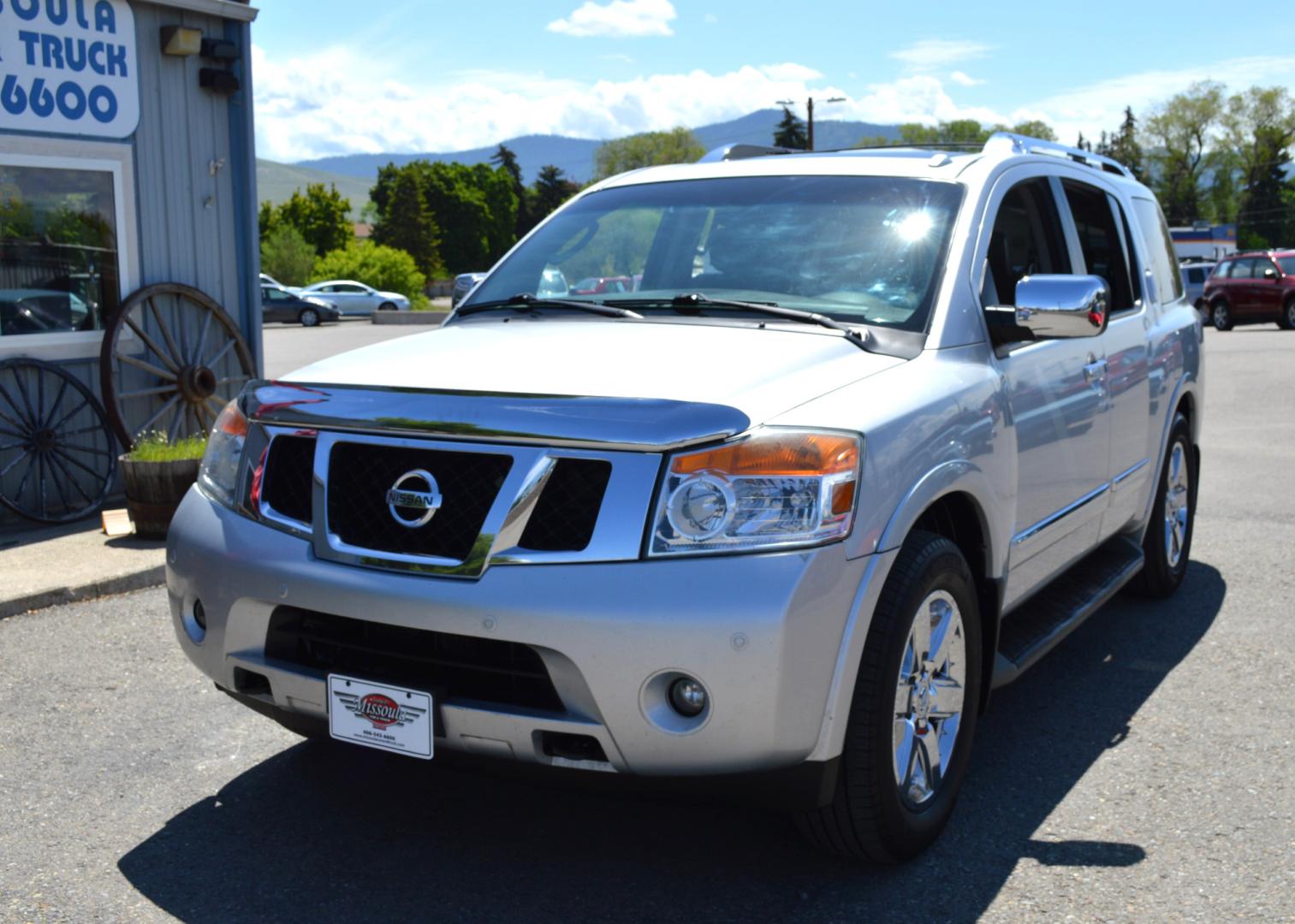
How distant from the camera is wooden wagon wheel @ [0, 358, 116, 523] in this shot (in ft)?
26.6

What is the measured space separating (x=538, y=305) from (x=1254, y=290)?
1187 inches

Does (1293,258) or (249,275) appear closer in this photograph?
(249,275)

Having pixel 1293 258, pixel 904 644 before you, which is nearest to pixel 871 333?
pixel 904 644

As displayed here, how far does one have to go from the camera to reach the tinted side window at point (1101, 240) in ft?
17.4

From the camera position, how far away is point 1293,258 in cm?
3106

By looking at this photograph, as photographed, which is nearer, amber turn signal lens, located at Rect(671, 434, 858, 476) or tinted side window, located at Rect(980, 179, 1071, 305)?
amber turn signal lens, located at Rect(671, 434, 858, 476)

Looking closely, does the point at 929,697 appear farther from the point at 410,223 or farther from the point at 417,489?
the point at 410,223

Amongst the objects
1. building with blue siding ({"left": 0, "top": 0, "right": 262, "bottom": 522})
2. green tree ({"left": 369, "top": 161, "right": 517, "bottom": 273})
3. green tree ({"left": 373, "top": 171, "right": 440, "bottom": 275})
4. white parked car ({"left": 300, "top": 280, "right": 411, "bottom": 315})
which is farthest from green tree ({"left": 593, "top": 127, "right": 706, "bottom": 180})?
building with blue siding ({"left": 0, "top": 0, "right": 262, "bottom": 522})

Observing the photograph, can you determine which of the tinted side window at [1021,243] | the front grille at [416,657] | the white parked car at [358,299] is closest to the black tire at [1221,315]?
the white parked car at [358,299]

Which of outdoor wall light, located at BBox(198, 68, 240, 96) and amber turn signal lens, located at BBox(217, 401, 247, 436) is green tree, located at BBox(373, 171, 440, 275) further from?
amber turn signal lens, located at BBox(217, 401, 247, 436)

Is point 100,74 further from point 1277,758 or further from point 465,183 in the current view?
point 465,183

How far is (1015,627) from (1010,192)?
4.95ft

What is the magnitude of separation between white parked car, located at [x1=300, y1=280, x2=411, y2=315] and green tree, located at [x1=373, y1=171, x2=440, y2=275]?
35382mm

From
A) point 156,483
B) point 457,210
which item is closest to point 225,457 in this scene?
point 156,483
